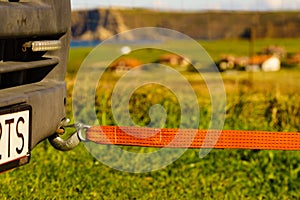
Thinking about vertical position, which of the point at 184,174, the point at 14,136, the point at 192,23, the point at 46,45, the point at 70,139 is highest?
the point at 46,45

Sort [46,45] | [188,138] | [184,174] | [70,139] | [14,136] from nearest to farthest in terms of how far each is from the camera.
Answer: [14,136], [46,45], [188,138], [70,139], [184,174]

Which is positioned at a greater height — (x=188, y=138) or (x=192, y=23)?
(x=188, y=138)

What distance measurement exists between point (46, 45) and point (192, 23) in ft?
57.6

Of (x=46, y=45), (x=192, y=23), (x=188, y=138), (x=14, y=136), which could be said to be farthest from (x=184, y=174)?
(x=192, y=23)

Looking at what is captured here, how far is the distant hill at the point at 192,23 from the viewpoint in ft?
39.3

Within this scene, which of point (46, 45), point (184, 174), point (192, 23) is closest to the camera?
point (46, 45)

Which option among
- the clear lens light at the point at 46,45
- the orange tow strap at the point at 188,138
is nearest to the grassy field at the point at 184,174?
the orange tow strap at the point at 188,138

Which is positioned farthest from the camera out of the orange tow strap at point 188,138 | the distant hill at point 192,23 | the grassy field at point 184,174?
the distant hill at point 192,23

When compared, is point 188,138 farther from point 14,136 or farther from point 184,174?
point 184,174

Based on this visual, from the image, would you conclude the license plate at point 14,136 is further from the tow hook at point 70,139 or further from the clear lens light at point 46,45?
the tow hook at point 70,139

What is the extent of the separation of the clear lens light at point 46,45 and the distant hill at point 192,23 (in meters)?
6.91

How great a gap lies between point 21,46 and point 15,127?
41 centimetres

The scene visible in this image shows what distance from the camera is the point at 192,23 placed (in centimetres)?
2144

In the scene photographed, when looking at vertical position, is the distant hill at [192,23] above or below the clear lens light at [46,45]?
below
